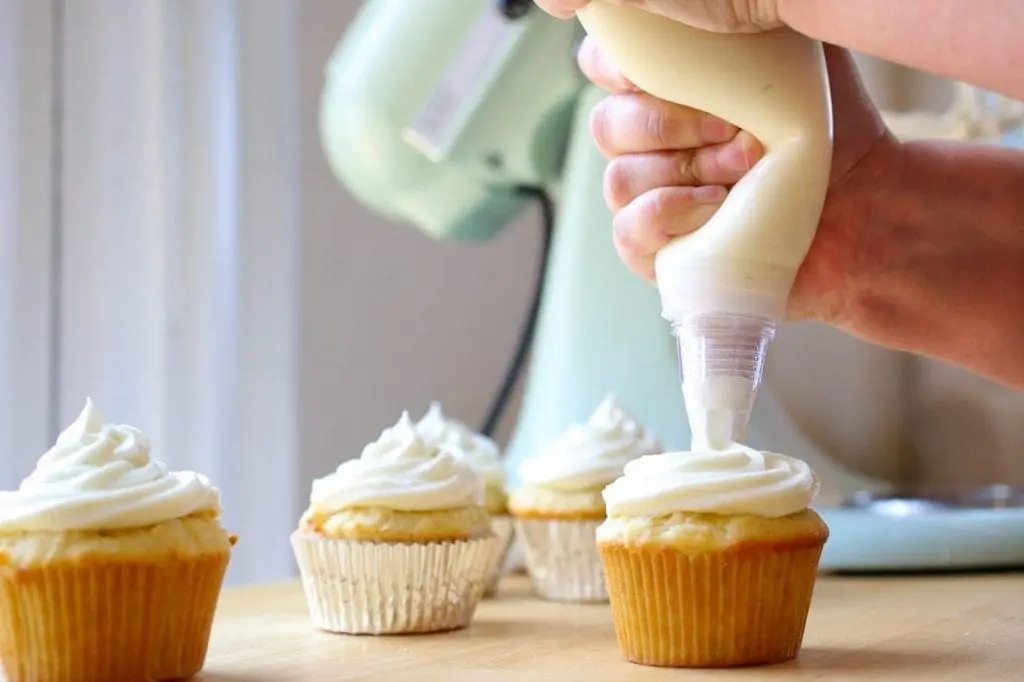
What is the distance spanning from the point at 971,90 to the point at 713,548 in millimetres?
1256

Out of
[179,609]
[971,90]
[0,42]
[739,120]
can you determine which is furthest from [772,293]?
[971,90]

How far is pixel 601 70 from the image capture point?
107 centimetres

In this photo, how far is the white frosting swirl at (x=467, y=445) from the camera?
145 centimetres

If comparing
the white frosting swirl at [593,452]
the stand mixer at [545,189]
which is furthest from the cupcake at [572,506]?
the stand mixer at [545,189]

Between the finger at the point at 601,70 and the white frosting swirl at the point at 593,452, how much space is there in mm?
409

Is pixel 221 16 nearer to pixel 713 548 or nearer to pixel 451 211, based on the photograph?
pixel 451 211

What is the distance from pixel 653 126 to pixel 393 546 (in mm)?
395

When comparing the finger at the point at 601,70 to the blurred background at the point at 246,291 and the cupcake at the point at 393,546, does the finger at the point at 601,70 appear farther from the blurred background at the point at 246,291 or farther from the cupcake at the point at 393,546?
the blurred background at the point at 246,291

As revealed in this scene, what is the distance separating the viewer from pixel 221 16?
172cm

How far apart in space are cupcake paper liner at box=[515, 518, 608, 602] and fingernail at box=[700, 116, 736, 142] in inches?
19.0

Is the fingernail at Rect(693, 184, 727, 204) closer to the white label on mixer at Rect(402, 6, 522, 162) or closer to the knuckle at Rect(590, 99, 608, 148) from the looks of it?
the knuckle at Rect(590, 99, 608, 148)

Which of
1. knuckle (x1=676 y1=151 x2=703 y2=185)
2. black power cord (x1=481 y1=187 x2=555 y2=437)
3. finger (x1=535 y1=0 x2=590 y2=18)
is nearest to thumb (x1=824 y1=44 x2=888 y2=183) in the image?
knuckle (x1=676 y1=151 x2=703 y2=185)

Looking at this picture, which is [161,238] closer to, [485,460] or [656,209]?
[485,460]

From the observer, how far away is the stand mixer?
1.40m
